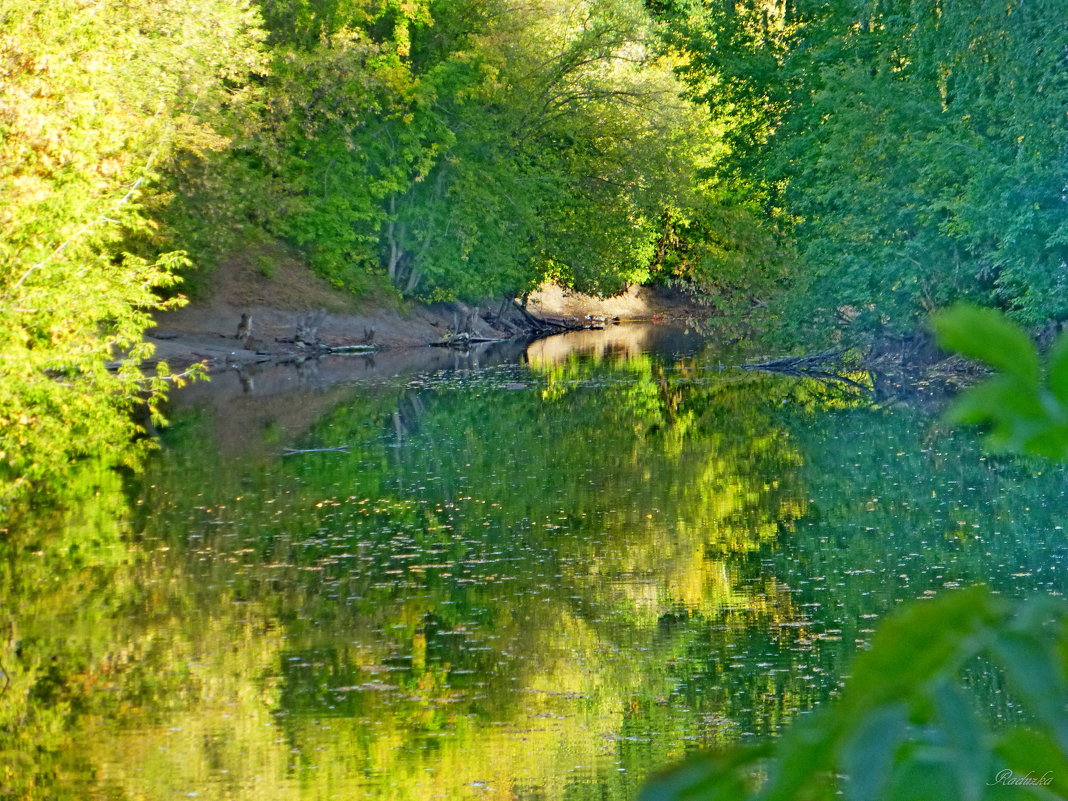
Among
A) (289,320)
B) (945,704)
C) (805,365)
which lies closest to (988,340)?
(945,704)

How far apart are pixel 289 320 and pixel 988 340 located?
4012 centimetres

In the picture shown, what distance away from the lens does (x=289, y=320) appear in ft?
131

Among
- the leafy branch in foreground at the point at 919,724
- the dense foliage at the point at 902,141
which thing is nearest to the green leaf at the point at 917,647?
the leafy branch in foreground at the point at 919,724

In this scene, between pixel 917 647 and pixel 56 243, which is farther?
pixel 56 243

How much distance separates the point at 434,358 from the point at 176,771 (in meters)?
30.0

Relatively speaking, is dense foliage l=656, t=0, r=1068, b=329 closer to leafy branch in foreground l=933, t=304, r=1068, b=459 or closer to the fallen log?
the fallen log

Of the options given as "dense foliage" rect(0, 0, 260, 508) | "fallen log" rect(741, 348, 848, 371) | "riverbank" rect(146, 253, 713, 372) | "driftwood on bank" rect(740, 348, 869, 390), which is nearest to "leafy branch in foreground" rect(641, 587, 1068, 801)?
"dense foliage" rect(0, 0, 260, 508)

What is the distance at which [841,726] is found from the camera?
0.50m

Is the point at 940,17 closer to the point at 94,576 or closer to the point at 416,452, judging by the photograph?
the point at 416,452

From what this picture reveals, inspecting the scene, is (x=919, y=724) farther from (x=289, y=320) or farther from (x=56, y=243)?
(x=289, y=320)

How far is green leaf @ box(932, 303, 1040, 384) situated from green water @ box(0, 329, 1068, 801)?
6098mm

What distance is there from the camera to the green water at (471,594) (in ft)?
24.5

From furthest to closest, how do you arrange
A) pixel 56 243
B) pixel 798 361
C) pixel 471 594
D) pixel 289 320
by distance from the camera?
pixel 289 320, pixel 798 361, pixel 56 243, pixel 471 594

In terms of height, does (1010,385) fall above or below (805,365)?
below
